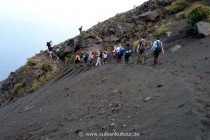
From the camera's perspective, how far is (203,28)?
31.3 metres

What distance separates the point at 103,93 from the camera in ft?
76.3

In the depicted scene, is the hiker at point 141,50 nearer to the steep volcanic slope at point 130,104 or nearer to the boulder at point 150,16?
the steep volcanic slope at point 130,104

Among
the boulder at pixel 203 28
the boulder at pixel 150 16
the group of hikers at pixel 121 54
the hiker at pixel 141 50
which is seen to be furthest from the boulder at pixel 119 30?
the hiker at pixel 141 50

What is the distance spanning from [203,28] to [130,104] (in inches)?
585

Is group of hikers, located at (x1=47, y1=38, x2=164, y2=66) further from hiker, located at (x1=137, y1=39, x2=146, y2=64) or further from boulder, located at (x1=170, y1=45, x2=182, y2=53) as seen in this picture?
boulder, located at (x1=170, y1=45, x2=182, y2=53)

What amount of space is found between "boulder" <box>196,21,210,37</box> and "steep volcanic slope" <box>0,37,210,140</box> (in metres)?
0.66

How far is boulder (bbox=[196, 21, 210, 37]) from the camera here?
101ft

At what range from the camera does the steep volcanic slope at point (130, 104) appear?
46.0 ft

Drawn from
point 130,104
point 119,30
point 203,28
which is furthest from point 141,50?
point 119,30

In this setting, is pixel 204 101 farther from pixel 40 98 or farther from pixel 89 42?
pixel 89 42

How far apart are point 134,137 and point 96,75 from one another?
16354 mm

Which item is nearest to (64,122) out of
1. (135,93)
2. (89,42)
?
(135,93)

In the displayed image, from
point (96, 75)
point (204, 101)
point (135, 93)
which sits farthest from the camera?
point (96, 75)

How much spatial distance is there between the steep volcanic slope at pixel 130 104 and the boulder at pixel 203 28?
662 mm
